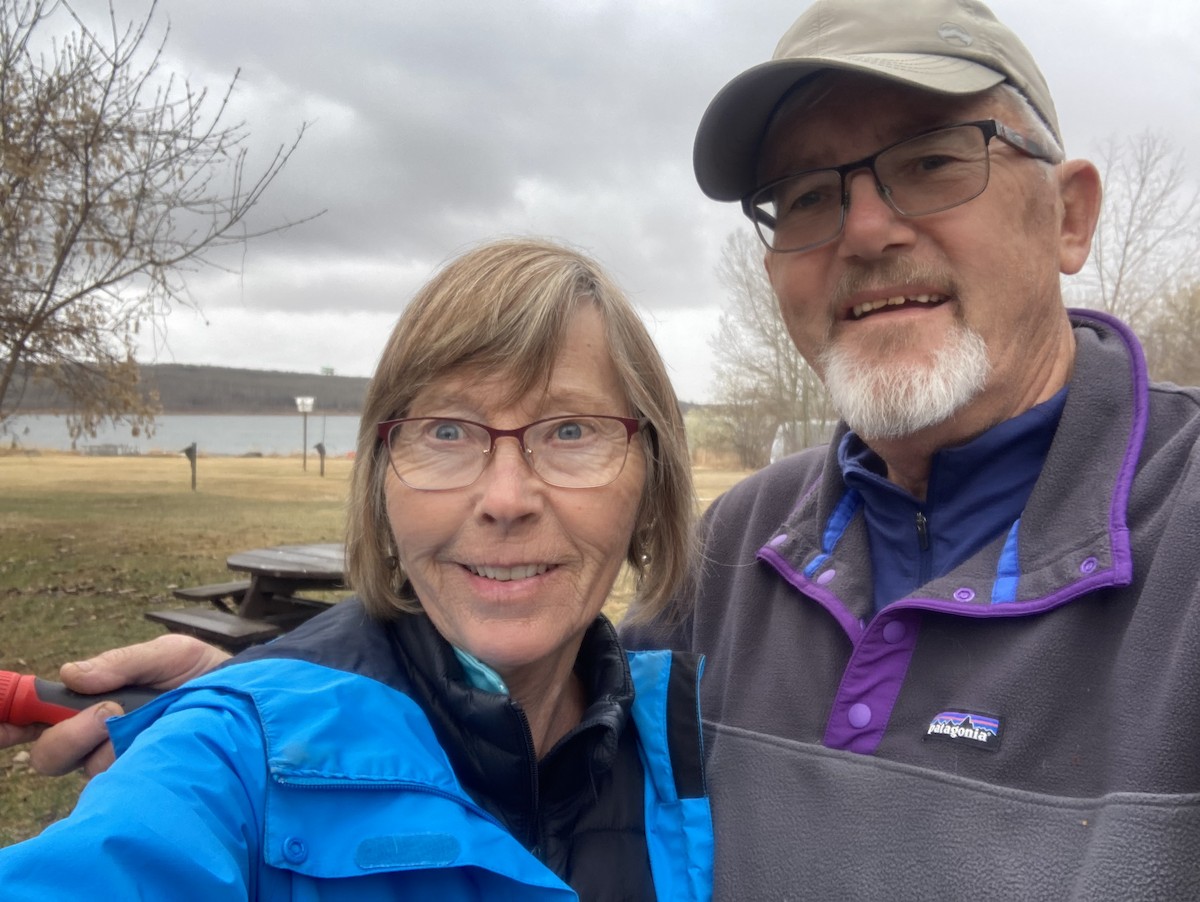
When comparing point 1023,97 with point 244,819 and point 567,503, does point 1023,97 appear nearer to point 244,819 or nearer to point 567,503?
point 567,503

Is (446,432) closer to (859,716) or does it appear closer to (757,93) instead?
(859,716)

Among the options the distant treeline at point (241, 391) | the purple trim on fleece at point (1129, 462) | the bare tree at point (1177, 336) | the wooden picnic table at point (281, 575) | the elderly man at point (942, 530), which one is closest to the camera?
the elderly man at point (942, 530)

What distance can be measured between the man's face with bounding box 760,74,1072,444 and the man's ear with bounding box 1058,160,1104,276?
8 centimetres

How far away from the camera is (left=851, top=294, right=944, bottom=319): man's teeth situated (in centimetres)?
179

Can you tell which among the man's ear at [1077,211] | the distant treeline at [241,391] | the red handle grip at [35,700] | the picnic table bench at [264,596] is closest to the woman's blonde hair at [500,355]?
the red handle grip at [35,700]

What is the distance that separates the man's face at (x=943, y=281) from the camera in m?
1.72

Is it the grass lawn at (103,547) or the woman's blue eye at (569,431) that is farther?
the grass lawn at (103,547)

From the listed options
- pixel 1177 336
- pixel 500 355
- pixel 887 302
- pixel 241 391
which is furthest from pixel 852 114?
pixel 241 391

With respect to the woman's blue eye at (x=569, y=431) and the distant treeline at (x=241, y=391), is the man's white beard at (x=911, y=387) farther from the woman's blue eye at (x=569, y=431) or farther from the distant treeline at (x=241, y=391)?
the distant treeline at (x=241, y=391)

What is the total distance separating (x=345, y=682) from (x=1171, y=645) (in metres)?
1.18

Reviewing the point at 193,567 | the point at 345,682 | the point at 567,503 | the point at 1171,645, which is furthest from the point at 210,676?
the point at 193,567

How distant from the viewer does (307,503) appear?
17656 millimetres

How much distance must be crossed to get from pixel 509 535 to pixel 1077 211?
1473 millimetres

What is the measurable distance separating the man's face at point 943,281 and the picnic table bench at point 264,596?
5019mm
